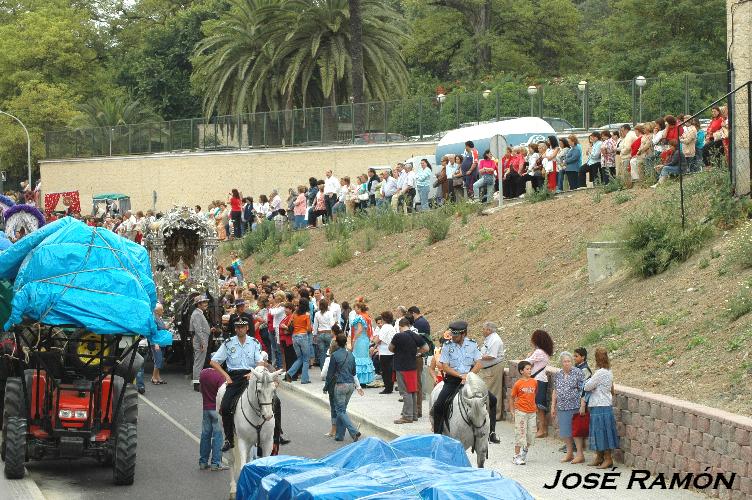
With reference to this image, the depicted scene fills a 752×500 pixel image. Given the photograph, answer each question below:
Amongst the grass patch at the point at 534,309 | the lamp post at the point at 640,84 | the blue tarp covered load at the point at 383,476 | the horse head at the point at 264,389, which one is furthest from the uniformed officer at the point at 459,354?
the lamp post at the point at 640,84

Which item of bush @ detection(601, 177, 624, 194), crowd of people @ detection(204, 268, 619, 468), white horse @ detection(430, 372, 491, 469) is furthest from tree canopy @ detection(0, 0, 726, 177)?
white horse @ detection(430, 372, 491, 469)

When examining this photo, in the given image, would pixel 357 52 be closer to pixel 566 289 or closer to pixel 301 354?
pixel 301 354

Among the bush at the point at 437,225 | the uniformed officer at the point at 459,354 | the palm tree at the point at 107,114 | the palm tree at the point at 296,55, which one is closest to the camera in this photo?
the uniformed officer at the point at 459,354

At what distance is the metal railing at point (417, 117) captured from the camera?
40.8m

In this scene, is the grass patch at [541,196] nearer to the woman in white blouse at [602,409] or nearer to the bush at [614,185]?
the bush at [614,185]

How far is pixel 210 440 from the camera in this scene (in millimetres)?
18188

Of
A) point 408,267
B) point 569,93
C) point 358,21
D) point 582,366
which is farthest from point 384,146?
point 582,366

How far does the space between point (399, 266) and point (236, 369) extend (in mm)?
17616

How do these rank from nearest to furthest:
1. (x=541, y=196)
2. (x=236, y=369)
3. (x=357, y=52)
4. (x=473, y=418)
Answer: (x=473, y=418) < (x=236, y=369) < (x=541, y=196) < (x=357, y=52)

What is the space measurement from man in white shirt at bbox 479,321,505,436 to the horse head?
183 inches

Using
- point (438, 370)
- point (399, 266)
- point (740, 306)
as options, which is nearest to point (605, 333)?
point (740, 306)

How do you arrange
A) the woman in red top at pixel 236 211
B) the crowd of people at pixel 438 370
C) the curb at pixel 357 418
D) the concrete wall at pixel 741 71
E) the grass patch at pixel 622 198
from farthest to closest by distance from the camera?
the woman in red top at pixel 236 211 → the grass patch at pixel 622 198 → the concrete wall at pixel 741 71 → the curb at pixel 357 418 → the crowd of people at pixel 438 370

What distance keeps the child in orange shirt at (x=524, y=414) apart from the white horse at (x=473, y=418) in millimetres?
932

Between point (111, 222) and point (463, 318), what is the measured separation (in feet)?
67.7
